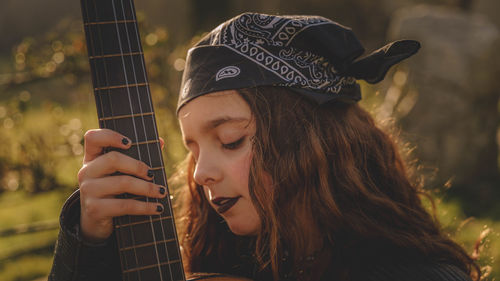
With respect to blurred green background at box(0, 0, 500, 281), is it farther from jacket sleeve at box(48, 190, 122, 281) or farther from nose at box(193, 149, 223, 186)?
jacket sleeve at box(48, 190, 122, 281)

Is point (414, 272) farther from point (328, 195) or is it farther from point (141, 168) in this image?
point (141, 168)

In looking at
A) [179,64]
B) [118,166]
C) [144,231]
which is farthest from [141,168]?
[179,64]

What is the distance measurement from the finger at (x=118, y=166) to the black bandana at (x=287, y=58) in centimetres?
40

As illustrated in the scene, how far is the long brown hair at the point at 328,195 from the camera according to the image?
151 cm

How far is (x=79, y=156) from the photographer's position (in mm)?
4730

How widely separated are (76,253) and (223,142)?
0.56m

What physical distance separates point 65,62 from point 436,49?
3.67 metres

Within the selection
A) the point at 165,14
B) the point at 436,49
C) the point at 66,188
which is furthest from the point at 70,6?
the point at 436,49

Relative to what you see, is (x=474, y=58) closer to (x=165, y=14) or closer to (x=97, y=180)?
(x=97, y=180)

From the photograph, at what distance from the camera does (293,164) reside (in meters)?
1.55

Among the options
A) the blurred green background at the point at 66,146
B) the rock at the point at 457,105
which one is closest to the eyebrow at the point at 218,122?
the blurred green background at the point at 66,146

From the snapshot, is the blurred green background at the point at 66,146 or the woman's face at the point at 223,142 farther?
the blurred green background at the point at 66,146

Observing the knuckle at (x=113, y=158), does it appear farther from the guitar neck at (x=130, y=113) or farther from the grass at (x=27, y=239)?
the grass at (x=27, y=239)

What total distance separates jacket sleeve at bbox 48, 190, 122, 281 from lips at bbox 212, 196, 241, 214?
13.7 inches
